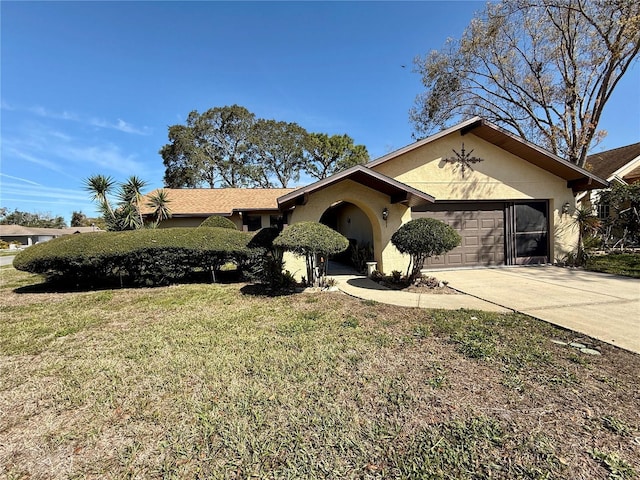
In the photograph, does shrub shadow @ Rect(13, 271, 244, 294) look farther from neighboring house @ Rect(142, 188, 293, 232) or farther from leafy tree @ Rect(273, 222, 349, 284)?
neighboring house @ Rect(142, 188, 293, 232)

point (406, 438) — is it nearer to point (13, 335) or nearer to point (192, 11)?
point (13, 335)

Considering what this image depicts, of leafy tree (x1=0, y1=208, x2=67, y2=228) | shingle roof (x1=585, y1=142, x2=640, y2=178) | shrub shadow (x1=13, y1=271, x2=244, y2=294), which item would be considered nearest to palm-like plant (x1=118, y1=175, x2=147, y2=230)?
shrub shadow (x1=13, y1=271, x2=244, y2=294)

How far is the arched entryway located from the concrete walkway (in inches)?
52.9

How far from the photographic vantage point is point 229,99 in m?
29.2

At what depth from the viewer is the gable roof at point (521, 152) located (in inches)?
388

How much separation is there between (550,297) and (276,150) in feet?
101

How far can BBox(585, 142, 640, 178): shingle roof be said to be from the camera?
15.9 metres

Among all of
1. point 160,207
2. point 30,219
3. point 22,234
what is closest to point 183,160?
point 160,207

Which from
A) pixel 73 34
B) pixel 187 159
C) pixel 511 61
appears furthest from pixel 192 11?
pixel 187 159

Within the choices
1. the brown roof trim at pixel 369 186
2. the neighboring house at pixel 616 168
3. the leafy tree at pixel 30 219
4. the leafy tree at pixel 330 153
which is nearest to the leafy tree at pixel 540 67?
the neighboring house at pixel 616 168

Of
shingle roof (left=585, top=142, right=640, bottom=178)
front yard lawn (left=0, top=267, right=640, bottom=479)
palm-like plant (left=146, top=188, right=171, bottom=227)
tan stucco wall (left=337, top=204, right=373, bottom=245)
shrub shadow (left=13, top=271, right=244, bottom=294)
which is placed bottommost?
front yard lawn (left=0, top=267, right=640, bottom=479)

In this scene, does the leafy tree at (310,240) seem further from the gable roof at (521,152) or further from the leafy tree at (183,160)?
the leafy tree at (183,160)

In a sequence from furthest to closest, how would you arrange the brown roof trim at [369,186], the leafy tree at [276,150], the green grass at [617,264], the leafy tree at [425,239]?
the leafy tree at [276,150]
the green grass at [617,264]
the brown roof trim at [369,186]
the leafy tree at [425,239]

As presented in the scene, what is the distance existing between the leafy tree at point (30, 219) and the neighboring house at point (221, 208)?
72529mm
